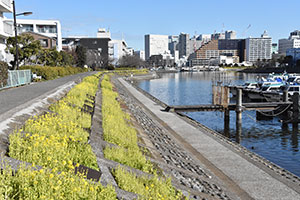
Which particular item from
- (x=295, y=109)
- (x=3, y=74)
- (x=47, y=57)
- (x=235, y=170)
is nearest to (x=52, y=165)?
(x=235, y=170)

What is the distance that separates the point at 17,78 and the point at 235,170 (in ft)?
76.5

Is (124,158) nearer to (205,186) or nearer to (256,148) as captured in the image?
(205,186)

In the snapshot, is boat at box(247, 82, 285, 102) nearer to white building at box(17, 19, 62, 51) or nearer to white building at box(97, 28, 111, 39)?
white building at box(17, 19, 62, 51)

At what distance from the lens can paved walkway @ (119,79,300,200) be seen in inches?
342

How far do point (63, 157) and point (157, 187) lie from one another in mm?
2188

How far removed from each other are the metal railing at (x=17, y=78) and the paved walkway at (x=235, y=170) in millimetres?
16172

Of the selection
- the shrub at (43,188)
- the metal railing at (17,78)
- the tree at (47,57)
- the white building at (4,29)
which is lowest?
the shrub at (43,188)

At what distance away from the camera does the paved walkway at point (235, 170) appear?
28.5ft

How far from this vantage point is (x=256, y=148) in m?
18.6

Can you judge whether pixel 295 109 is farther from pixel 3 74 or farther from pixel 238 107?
pixel 3 74

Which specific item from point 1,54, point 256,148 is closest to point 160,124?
point 256,148

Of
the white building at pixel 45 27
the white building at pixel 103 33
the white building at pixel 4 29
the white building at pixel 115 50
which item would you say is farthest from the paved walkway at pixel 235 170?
the white building at pixel 103 33

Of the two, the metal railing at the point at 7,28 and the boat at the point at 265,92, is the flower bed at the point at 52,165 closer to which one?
the boat at the point at 265,92

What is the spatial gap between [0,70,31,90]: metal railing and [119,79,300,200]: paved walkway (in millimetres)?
16172
